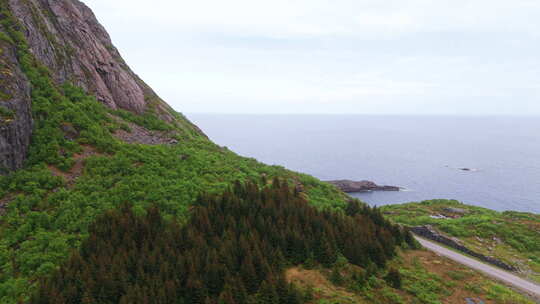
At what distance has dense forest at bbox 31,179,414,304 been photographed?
14.9m

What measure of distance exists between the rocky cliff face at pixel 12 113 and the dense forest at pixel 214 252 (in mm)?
10740

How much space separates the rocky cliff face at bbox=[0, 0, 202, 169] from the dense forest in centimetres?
1277

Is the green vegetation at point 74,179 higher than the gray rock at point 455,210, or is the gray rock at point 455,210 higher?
the green vegetation at point 74,179

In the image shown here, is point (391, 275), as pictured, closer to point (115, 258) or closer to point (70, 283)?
point (115, 258)

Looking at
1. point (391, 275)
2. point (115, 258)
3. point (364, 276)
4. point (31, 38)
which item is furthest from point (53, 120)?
point (391, 275)

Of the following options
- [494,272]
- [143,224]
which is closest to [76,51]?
[143,224]

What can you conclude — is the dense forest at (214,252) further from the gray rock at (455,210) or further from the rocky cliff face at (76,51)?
the gray rock at (455,210)

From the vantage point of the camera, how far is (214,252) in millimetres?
17281

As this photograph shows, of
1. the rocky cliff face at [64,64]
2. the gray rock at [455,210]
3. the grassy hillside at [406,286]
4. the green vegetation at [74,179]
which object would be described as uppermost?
the rocky cliff face at [64,64]

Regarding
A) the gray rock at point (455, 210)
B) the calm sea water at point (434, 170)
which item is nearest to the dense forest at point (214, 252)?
the gray rock at point (455, 210)

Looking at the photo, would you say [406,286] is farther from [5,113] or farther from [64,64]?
[64,64]

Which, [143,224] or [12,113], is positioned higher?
[12,113]

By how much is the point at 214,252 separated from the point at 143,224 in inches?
258

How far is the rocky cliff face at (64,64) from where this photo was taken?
76.6 feet
